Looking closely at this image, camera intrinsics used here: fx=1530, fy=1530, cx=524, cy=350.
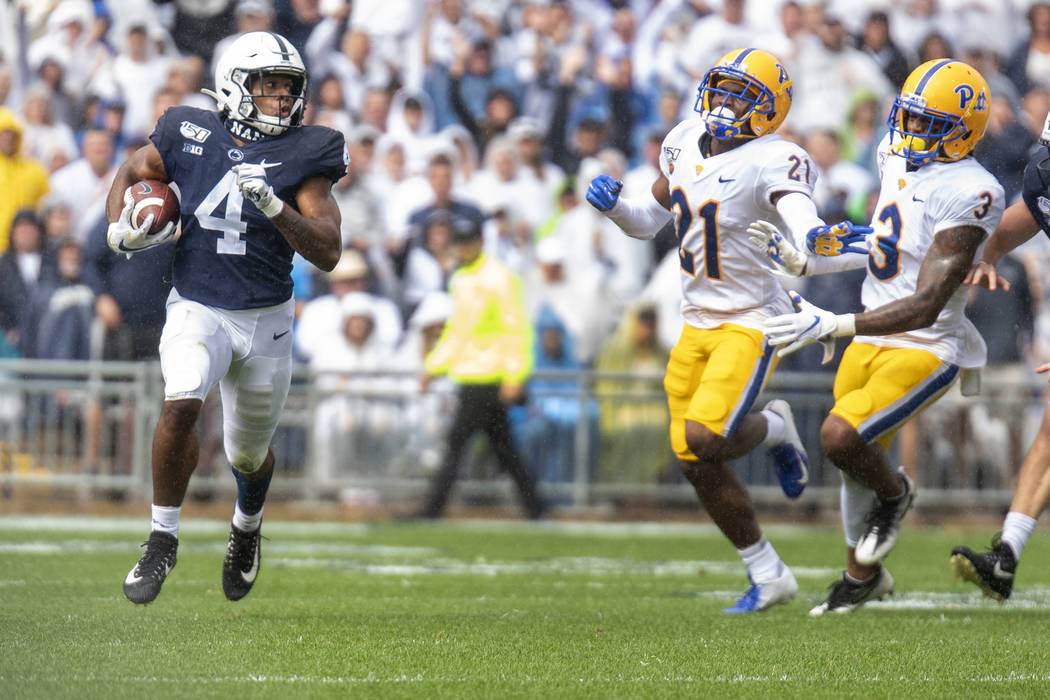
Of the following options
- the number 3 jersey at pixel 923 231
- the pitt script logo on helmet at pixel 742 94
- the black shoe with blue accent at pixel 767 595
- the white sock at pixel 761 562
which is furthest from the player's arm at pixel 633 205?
the black shoe with blue accent at pixel 767 595

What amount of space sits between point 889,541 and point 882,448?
37cm

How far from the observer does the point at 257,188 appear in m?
4.99

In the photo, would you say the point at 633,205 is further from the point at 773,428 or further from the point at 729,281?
the point at 773,428

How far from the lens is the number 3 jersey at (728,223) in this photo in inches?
237

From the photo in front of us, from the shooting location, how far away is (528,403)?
36.5ft

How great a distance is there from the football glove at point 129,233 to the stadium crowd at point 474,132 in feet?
19.0

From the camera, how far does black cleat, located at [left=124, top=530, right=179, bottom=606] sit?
5.14 m

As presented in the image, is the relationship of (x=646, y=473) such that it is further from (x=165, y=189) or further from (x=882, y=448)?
(x=165, y=189)

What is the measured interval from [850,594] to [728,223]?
1557 mm

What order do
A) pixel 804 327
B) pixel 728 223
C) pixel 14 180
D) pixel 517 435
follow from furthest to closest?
pixel 14 180 → pixel 517 435 → pixel 728 223 → pixel 804 327

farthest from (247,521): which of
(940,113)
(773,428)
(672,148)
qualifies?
(940,113)

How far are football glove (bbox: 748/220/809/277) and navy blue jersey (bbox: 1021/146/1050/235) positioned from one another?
1.34 meters

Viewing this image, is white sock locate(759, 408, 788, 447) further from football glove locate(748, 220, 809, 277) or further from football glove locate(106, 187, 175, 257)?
football glove locate(106, 187, 175, 257)

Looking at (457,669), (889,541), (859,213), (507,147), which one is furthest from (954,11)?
(457,669)
